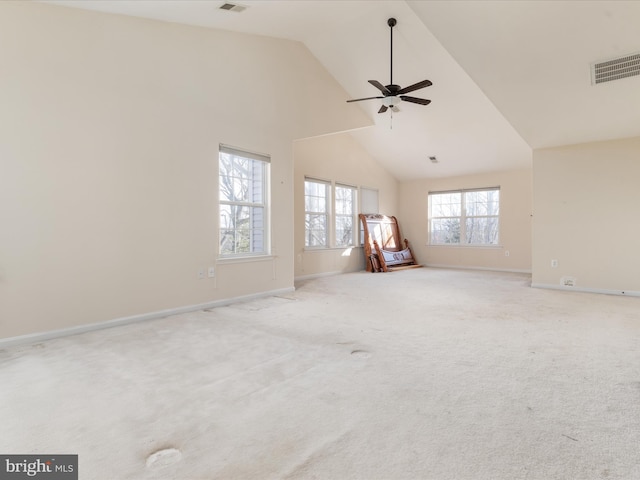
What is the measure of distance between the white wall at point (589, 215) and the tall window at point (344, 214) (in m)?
3.81

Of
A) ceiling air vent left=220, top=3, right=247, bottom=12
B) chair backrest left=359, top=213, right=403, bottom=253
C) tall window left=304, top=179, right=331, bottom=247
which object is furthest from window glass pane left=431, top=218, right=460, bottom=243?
ceiling air vent left=220, top=3, right=247, bottom=12

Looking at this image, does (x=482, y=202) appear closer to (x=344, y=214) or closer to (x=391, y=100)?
(x=344, y=214)

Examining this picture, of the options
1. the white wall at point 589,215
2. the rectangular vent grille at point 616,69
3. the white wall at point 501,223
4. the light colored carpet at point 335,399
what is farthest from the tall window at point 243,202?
the white wall at point 501,223

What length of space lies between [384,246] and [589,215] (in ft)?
14.4

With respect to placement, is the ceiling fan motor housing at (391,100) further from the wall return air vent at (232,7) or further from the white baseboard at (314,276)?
the white baseboard at (314,276)

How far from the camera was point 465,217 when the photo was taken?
908 cm

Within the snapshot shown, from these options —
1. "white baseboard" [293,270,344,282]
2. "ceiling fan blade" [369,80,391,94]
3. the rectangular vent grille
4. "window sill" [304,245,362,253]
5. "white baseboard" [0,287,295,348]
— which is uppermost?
"ceiling fan blade" [369,80,391,94]

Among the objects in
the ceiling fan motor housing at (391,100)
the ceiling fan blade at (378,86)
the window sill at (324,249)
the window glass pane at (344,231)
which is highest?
the ceiling fan blade at (378,86)

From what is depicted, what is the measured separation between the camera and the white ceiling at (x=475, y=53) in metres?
3.54

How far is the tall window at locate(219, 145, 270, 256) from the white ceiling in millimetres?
1675

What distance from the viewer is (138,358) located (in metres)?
2.72

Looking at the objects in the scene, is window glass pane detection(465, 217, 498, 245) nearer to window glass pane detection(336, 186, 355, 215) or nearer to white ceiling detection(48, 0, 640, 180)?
white ceiling detection(48, 0, 640, 180)

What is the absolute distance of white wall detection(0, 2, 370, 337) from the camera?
3.06m

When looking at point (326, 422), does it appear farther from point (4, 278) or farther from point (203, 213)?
point (203, 213)
